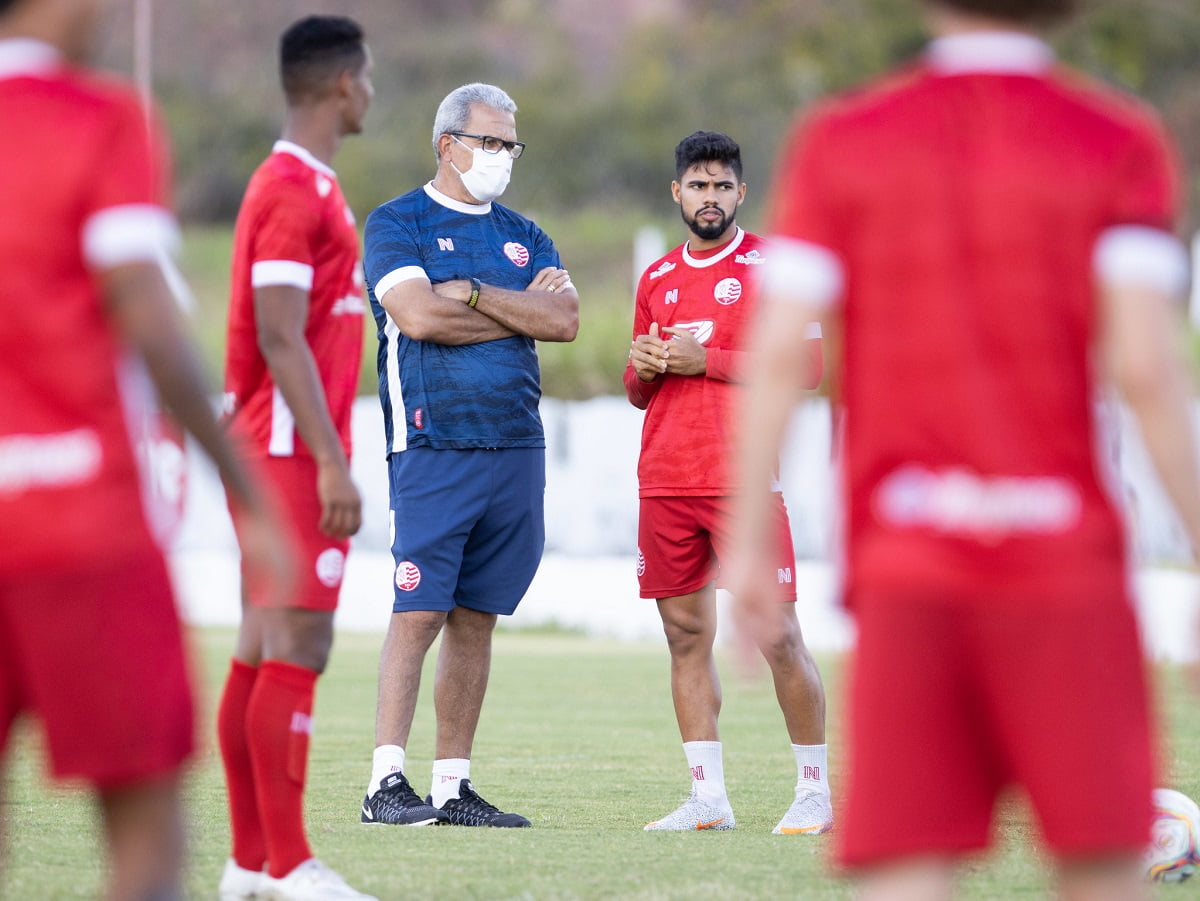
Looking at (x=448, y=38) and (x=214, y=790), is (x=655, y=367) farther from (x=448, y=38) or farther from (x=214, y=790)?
(x=448, y=38)

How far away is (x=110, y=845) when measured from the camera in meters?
3.10

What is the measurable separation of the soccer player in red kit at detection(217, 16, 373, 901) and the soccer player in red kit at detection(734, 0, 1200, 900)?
2.09 m

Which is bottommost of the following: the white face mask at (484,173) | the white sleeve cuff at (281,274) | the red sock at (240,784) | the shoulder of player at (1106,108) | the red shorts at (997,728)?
the red sock at (240,784)

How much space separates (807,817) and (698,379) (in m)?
1.72

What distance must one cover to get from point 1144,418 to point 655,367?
4.46 meters

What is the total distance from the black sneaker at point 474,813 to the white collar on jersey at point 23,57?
413cm

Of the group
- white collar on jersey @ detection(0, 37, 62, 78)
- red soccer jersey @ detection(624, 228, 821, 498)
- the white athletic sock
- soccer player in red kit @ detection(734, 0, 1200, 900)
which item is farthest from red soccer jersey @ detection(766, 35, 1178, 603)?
red soccer jersey @ detection(624, 228, 821, 498)

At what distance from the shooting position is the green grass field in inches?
211

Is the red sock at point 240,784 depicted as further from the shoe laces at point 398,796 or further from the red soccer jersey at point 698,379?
the red soccer jersey at point 698,379

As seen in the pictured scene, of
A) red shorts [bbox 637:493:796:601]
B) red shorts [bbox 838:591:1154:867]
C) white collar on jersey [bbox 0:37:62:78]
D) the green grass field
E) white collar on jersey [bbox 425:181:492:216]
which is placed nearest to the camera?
red shorts [bbox 838:591:1154:867]

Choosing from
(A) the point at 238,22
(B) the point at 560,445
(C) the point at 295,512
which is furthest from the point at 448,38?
(C) the point at 295,512

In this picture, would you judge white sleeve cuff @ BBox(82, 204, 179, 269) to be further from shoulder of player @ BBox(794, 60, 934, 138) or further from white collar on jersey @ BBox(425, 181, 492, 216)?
white collar on jersey @ BBox(425, 181, 492, 216)

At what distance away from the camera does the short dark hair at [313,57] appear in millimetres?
5180

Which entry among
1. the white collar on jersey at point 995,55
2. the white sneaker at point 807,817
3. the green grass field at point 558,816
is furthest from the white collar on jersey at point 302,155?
the white sneaker at point 807,817
